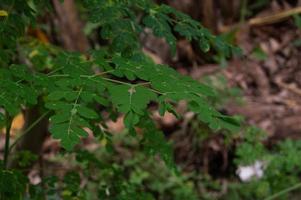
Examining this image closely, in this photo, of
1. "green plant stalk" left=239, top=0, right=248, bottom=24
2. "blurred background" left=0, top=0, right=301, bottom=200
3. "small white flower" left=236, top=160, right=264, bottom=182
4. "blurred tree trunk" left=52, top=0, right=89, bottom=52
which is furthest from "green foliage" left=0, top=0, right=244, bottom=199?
"green plant stalk" left=239, top=0, right=248, bottom=24

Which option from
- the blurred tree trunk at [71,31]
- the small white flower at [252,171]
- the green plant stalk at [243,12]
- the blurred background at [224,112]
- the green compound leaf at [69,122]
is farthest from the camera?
the green plant stalk at [243,12]

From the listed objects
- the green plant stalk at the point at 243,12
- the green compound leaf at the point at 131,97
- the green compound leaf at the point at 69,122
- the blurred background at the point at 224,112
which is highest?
the green plant stalk at the point at 243,12

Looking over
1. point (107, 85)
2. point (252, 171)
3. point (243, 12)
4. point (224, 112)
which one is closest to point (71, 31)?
point (224, 112)

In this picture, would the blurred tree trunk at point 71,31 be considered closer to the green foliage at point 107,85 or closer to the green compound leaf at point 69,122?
the green foliage at point 107,85

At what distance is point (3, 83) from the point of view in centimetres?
157

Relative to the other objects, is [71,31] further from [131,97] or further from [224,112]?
[131,97]

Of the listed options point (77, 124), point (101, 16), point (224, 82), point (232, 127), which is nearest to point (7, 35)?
point (101, 16)

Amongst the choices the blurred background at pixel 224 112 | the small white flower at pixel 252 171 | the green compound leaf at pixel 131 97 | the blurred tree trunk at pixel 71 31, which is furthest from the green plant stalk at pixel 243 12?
the green compound leaf at pixel 131 97

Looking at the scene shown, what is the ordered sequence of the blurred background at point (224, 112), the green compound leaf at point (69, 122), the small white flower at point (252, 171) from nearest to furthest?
the green compound leaf at point (69, 122) → the blurred background at point (224, 112) → the small white flower at point (252, 171)

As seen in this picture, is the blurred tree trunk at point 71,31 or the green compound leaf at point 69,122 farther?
the blurred tree trunk at point 71,31

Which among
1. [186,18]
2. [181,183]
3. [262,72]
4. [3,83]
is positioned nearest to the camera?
[3,83]

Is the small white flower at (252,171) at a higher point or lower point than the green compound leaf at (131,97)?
higher

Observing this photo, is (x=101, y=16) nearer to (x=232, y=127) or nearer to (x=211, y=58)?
(x=232, y=127)

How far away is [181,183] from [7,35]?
2.70 metres
